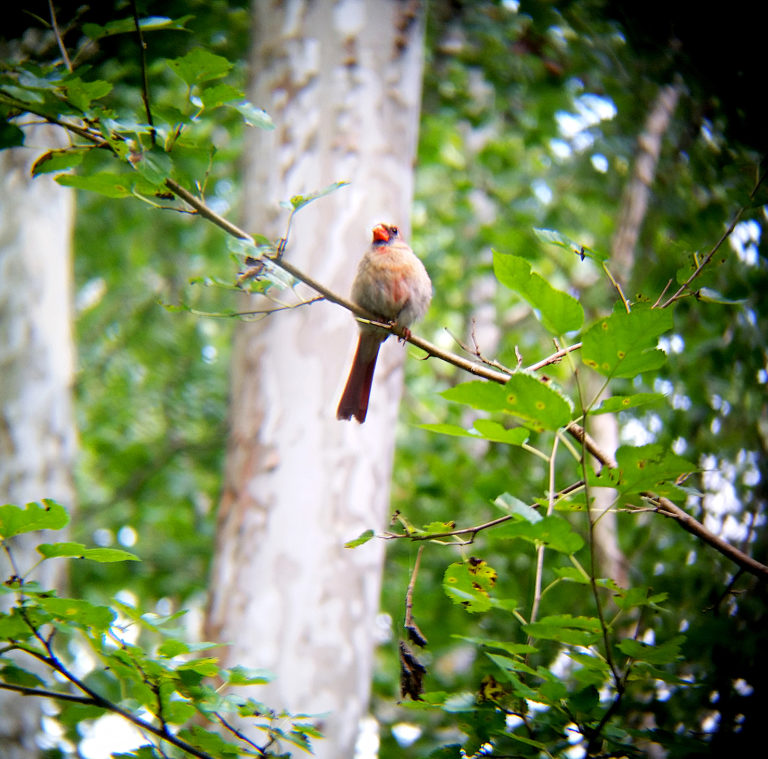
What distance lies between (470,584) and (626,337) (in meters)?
0.52

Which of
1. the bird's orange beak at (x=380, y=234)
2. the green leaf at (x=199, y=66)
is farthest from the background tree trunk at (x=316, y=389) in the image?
the green leaf at (x=199, y=66)

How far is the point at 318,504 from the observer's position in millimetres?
2979

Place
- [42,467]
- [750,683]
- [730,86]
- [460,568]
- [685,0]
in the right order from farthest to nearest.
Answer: [42,467], [685,0], [730,86], [750,683], [460,568]

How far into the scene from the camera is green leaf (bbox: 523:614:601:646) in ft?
3.80

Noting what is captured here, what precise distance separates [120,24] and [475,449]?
6.23 m

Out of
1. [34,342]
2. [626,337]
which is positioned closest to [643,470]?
[626,337]

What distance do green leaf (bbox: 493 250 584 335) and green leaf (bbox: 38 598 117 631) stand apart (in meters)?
0.90

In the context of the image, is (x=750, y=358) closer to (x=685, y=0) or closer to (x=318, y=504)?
(x=685, y=0)

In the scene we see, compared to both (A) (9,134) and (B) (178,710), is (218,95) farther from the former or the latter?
(B) (178,710)

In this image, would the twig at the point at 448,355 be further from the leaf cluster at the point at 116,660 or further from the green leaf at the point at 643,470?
the leaf cluster at the point at 116,660

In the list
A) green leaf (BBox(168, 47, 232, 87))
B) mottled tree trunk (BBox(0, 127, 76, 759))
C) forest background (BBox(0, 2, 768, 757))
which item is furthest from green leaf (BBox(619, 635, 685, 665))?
mottled tree trunk (BBox(0, 127, 76, 759))

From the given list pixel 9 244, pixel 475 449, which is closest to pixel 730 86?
pixel 9 244

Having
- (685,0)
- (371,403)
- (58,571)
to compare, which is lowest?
(58,571)

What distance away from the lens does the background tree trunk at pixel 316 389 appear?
2.82 metres
